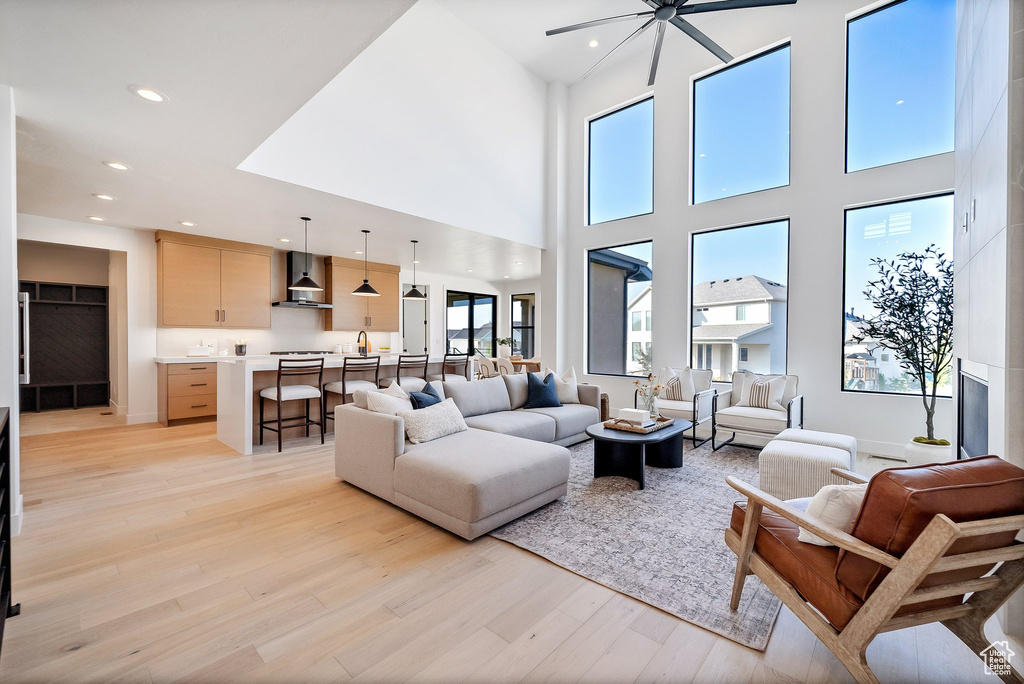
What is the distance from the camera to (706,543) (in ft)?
8.35

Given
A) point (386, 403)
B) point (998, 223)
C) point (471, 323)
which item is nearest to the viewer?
point (998, 223)

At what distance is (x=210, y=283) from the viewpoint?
6.39 meters

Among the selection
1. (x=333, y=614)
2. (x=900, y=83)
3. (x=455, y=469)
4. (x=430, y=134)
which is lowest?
(x=333, y=614)

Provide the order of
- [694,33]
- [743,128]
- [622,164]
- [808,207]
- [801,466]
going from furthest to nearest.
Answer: [622,164], [743,128], [808,207], [694,33], [801,466]

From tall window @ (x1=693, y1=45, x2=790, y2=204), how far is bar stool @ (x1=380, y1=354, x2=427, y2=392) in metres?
4.31

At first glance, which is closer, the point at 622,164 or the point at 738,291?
the point at 738,291

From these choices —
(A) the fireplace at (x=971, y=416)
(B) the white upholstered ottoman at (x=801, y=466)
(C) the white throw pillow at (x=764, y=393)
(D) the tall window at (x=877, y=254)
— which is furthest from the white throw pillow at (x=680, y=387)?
(A) the fireplace at (x=971, y=416)

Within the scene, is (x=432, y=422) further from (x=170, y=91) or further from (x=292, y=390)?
(x=170, y=91)

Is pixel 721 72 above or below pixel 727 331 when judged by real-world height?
above

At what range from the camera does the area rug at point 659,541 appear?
1.94m

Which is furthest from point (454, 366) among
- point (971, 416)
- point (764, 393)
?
point (971, 416)

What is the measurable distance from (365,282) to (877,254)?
633cm

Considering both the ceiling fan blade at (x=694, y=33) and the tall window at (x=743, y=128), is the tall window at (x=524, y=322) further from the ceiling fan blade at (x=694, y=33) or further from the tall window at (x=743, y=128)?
the ceiling fan blade at (x=694, y=33)

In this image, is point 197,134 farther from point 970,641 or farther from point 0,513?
point 970,641
